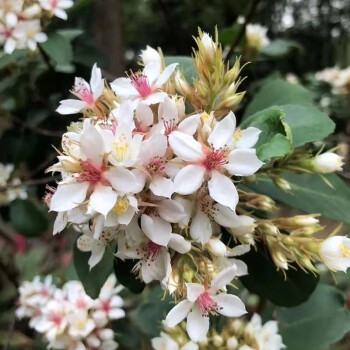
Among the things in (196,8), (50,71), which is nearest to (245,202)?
(50,71)

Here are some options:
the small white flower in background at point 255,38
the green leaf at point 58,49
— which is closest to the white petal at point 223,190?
the green leaf at point 58,49

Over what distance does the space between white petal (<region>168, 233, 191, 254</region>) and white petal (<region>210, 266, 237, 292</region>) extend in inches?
1.6

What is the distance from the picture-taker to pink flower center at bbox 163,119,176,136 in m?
0.56

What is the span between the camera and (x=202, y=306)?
0.57 meters

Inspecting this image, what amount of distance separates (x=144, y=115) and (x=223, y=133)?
85mm

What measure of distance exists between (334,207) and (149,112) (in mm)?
307

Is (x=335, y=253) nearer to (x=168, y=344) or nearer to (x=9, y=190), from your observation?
(x=168, y=344)

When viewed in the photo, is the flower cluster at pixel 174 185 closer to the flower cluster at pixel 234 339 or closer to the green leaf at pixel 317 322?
the flower cluster at pixel 234 339

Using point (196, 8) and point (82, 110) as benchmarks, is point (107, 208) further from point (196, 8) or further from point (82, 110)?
point (196, 8)

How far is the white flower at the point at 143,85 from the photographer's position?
1.96ft

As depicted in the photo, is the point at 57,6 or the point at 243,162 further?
the point at 57,6

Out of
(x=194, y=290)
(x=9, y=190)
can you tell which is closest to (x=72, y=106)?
(x=194, y=290)

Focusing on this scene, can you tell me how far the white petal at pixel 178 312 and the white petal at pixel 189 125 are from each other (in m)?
0.17

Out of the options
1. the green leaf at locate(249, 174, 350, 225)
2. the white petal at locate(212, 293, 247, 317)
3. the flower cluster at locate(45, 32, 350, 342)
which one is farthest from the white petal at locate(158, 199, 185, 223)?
the green leaf at locate(249, 174, 350, 225)
